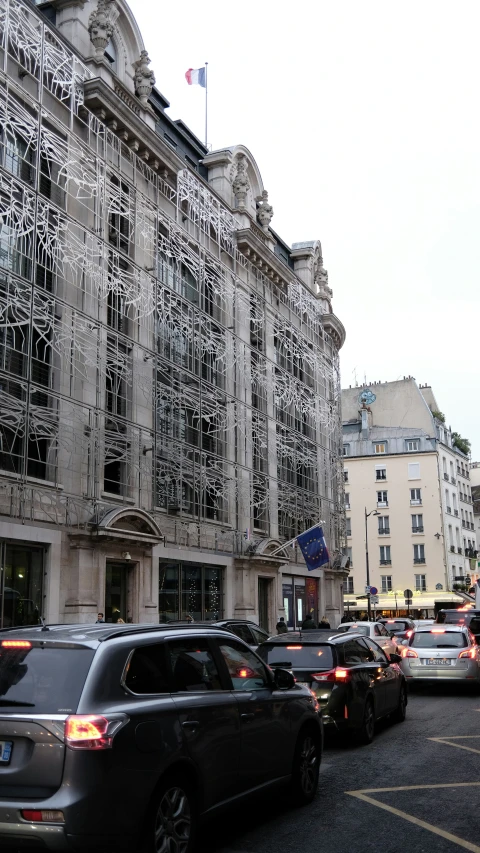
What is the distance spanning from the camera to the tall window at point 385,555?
66438mm

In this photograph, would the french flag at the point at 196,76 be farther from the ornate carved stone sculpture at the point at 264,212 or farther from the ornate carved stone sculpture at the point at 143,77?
the ornate carved stone sculpture at the point at 143,77

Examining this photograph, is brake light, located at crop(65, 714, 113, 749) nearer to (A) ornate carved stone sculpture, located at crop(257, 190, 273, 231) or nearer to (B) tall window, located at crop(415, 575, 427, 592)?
(A) ornate carved stone sculpture, located at crop(257, 190, 273, 231)

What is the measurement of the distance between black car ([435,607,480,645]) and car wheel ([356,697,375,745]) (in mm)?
13080

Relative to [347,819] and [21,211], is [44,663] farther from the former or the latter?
[21,211]

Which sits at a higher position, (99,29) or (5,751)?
(99,29)

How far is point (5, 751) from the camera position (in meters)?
5.13

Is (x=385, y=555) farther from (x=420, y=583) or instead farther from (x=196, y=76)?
(x=196, y=76)

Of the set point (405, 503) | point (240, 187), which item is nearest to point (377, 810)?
point (240, 187)

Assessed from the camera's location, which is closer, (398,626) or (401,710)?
(401,710)

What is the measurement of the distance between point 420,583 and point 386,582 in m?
2.60

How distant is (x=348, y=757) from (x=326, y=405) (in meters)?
32.9

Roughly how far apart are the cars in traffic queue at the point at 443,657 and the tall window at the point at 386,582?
48821 millimetres

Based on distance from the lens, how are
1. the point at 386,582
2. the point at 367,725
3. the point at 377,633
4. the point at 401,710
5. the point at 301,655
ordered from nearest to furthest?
the point at 301,655 < the point at 367,725 < the point at 401,710 < the point at 377,633 < the point at 386,582

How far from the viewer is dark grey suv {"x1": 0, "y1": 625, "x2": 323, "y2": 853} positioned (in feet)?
16.1
